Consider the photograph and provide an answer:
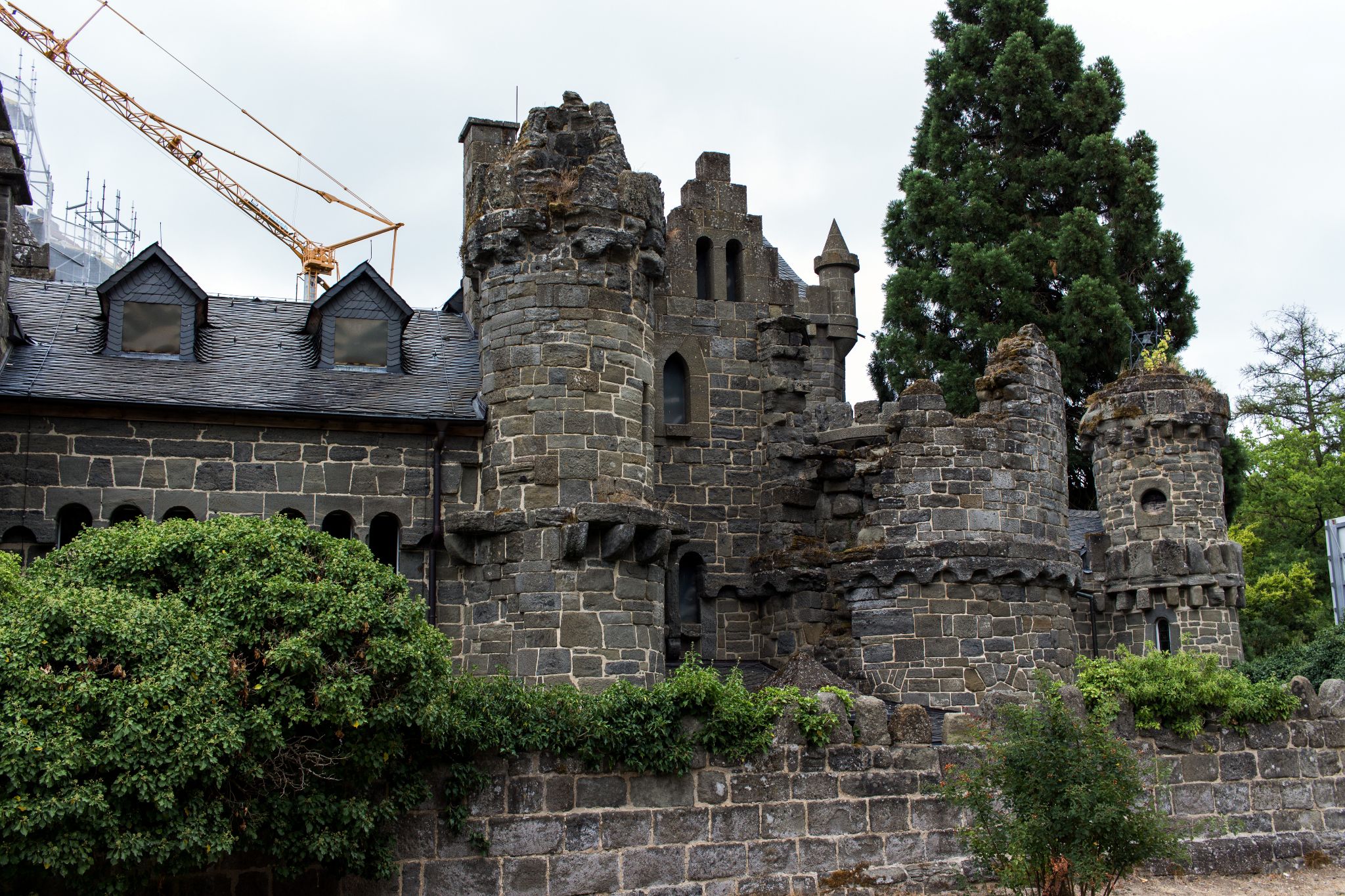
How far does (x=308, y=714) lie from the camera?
1078cm

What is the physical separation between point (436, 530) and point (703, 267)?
7.66 meters

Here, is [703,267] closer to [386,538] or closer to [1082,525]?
[386,538]

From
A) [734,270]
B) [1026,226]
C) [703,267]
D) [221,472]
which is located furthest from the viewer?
[1026,226]

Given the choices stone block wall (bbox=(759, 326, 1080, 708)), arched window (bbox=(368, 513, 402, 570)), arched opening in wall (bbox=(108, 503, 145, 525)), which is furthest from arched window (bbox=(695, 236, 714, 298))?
arched opening in wall (bbox=(108, 503, 145, 525))

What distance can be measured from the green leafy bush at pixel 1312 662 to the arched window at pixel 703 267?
1267 cm

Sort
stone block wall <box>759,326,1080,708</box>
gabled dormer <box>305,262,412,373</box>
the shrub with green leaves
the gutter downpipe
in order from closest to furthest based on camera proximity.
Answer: the shrub with green leaves, the gutter downpipe, stone block wall <box>759,326,1080,708</box>, gabled dormer <box>305,262,412,373</box>

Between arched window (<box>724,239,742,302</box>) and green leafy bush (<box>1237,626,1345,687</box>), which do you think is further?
green leafy bush (<box>1237,626,1345,687</box>)

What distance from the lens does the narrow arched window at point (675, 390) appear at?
76.6 feet

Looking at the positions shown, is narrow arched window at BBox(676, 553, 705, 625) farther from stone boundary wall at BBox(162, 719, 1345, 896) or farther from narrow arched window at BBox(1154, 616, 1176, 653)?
narrow arched window at BBox(1154, 616, 1176, 653)

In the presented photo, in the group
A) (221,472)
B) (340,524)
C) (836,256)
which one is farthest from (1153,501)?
(221,472)

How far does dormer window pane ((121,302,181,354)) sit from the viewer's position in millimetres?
19625

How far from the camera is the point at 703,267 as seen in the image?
24188 millimetres

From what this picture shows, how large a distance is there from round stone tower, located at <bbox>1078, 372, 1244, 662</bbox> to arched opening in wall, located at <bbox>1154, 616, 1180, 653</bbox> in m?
0.02

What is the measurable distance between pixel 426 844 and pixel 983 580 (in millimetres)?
10951
